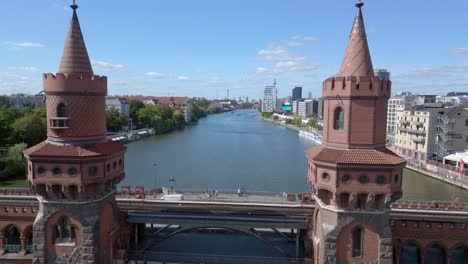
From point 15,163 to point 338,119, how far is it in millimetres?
45126

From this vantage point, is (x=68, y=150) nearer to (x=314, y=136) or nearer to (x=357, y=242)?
(x=357, y=242)

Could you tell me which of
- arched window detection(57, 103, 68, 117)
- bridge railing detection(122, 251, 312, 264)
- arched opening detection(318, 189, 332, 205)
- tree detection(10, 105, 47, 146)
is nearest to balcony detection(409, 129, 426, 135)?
bridge railing detection(122, 251, 312, 264)

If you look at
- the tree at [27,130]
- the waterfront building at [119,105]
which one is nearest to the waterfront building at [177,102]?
the waterfront building at [119,105]

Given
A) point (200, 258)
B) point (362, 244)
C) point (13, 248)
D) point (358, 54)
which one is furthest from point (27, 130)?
point (362, 244)

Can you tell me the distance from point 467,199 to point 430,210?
2716 centimetres

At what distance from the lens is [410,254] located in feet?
71.9

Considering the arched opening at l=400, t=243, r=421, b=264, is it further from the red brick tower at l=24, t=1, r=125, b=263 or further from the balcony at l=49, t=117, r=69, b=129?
the balcony at l=49, t=117, r=69, b=129

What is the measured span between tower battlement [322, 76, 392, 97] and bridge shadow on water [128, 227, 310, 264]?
8.92 meters

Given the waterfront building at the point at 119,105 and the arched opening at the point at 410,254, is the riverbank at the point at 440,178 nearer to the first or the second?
the arched opening at the point at 410,254

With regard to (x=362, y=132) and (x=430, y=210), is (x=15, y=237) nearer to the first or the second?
(x=362, y=132)

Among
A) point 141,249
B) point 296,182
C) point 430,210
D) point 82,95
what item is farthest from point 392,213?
point 296,182

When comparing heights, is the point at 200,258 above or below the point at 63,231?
below

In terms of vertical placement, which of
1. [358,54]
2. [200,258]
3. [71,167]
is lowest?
[200,258]

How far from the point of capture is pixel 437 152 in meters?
63.1
